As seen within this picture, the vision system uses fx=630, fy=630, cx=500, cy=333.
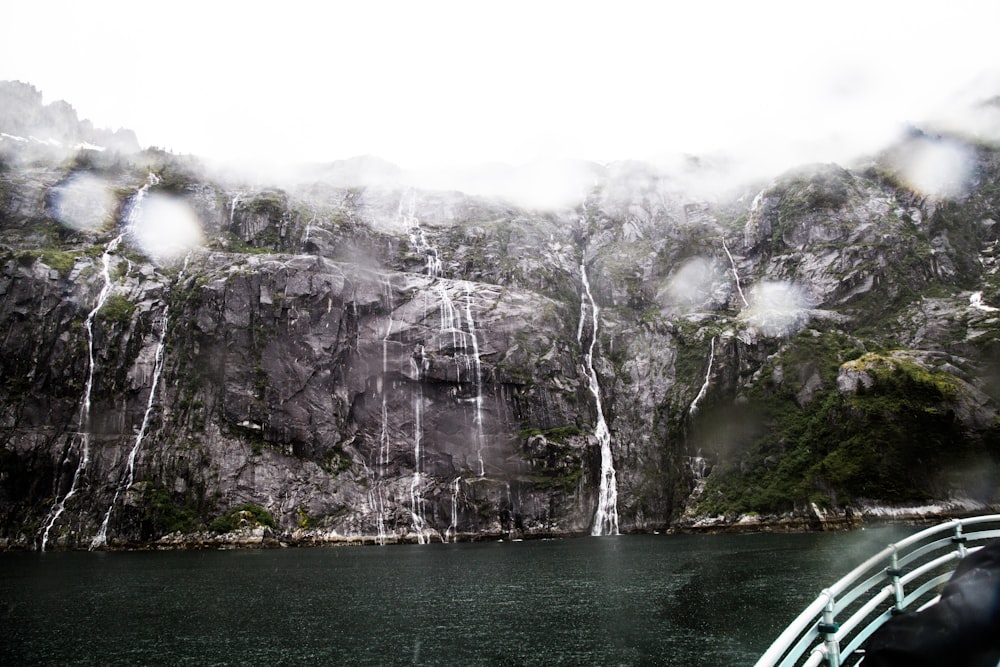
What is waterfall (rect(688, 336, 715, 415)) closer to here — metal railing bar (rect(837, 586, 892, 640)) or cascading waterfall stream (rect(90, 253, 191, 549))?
cascading waterfall stream (rect(90, 253, 191, 549))

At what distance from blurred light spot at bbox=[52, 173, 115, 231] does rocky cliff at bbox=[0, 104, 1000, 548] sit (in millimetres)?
455

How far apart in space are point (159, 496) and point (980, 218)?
13206 cm

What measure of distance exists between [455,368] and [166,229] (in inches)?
2148

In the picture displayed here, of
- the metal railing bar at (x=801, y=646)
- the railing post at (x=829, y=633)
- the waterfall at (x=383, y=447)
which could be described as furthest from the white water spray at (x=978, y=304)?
the metal railing bar at (x=801, y=646)

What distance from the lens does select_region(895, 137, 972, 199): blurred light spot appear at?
366ft

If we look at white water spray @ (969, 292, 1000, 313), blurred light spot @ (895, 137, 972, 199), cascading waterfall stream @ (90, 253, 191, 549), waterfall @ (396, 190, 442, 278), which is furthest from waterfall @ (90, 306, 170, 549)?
blurred light spot @ (895, 137, 972, 199)

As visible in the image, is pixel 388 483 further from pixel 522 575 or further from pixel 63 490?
pixel 522 575

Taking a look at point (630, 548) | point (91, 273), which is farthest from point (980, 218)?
point (91, 273)

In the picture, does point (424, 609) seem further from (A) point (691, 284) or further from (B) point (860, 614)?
(A) point (691, 284)

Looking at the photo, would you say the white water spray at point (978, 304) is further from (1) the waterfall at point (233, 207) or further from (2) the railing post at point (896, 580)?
(1) the waterfall at point (233, 207)

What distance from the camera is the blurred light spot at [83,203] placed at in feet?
328

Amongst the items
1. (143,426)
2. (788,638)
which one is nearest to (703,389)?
(143,426)

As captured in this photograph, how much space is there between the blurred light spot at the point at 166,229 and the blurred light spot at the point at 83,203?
216 inches

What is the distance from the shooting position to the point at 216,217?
355ft
